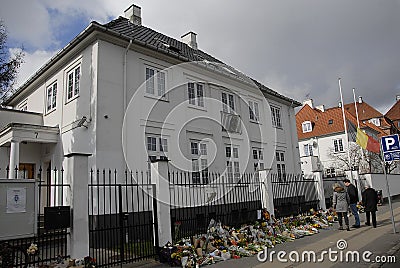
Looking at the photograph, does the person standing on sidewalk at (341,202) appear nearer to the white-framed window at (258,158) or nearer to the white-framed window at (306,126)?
the white-framed window at (258,158)

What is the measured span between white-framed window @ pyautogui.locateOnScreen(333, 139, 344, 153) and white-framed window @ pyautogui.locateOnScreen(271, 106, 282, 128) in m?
20.4

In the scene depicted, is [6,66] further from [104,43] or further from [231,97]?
[231,97]

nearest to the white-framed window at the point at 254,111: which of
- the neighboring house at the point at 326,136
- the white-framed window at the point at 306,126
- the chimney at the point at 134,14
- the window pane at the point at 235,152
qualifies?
the window pane at the point at 235,152

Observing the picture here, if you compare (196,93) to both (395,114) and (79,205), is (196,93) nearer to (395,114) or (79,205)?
(79,205)

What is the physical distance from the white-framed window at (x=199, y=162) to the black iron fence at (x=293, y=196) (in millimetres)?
3517

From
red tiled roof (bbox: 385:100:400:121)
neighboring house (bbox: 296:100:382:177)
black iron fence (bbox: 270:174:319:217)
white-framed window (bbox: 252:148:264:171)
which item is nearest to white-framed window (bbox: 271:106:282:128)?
white-framed window (bbox: 252:148:264:171)

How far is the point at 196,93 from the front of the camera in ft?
57.9

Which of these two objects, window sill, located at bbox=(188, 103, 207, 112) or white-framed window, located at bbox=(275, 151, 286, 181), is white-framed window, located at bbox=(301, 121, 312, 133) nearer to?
white-framed window, located at bbox=(275, 151, 286, 181)

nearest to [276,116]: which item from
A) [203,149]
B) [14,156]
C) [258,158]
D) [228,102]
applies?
[258,158]

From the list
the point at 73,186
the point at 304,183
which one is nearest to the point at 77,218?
the point at 73,186

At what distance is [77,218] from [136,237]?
8.86 feet

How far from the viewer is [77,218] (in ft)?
25.1

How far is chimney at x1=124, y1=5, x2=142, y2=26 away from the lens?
20.2 meters

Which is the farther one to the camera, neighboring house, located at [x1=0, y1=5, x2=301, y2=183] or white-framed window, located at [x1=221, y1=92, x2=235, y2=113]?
white-framed window, located at [x1=221, y1=92, x2=235, y2=113]
